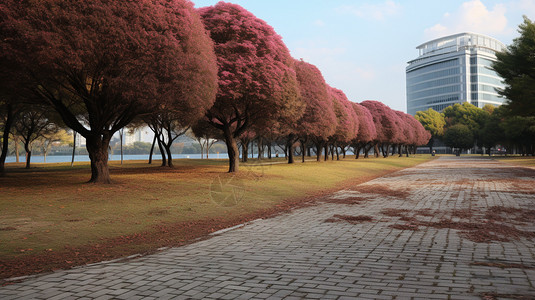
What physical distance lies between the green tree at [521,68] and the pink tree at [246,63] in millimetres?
20118

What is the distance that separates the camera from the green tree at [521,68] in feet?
98.3

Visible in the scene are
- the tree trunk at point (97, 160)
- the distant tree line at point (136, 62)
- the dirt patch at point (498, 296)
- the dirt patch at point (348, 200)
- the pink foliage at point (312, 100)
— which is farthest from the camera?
the pink foliage at point (312, 100)

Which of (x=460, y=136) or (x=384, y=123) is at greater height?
(x=384, y=123)

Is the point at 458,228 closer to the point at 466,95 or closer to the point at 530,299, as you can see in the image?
the point at 530,299

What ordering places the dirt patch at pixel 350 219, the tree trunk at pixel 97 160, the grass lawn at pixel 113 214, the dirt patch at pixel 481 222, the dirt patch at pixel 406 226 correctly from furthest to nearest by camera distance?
the tree trunk at pixel 97 160 → the dirt patch at pixel 350 219 → the dirt patch at pixel 406 226 → the dirt patch at pixel 481 222 → the grass lawn at pixel 113 214

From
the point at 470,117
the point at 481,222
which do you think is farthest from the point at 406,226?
the point at 470,117

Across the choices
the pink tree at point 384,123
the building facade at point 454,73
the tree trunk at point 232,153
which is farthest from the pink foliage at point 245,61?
the building facade at point 454,73

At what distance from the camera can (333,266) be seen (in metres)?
5.87

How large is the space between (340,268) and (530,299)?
242 cm

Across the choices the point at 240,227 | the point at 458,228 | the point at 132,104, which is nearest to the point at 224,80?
the point at 132,104

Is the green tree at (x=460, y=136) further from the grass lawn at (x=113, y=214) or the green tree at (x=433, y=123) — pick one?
the grass lawn at (x=113, y=214)

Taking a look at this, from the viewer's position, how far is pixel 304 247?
7270 millimetres

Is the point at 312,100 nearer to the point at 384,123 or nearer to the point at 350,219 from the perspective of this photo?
the point at 350,219

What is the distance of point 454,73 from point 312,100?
146 meters
